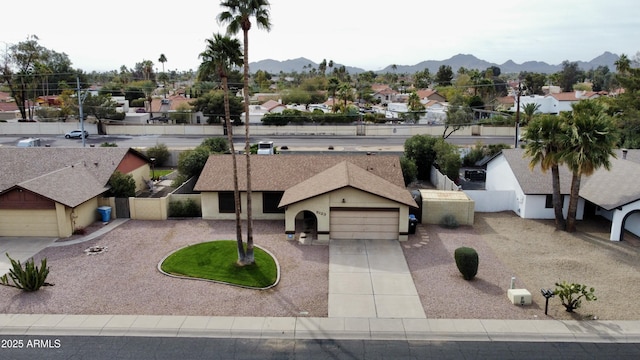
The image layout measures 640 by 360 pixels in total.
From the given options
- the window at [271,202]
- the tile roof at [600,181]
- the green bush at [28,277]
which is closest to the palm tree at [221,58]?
the window at [271,202]

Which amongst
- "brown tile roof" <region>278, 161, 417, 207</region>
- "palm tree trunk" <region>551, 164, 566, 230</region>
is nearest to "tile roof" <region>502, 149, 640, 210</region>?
"palm tree trunk" <region>551, 164, 566, 230</region>

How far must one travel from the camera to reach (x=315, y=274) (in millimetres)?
23797

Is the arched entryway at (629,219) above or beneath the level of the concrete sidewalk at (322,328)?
above

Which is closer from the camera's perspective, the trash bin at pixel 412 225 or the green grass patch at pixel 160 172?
the trash bin at pixel 412 225

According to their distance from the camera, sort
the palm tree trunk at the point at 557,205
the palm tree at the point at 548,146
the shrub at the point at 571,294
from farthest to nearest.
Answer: the palm tree trunk at the point at 557,205 → the palm tree at the point at 548,146 → the shrub at the point at 571,294

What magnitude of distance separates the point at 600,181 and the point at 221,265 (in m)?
25.2

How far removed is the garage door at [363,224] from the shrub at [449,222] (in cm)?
450

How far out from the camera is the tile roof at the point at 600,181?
1155 inches

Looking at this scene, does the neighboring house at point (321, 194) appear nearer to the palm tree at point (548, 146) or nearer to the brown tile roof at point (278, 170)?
the brown tile roof at point (278, 170)

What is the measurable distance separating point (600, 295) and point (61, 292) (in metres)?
24.0

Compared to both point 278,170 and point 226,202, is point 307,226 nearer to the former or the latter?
point 278,170

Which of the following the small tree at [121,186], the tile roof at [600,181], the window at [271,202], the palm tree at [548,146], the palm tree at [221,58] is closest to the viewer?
the palm tree at [221,58]

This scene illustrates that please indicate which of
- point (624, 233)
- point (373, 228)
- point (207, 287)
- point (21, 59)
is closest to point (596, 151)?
point (624, 233)

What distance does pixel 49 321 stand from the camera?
19312 mm
